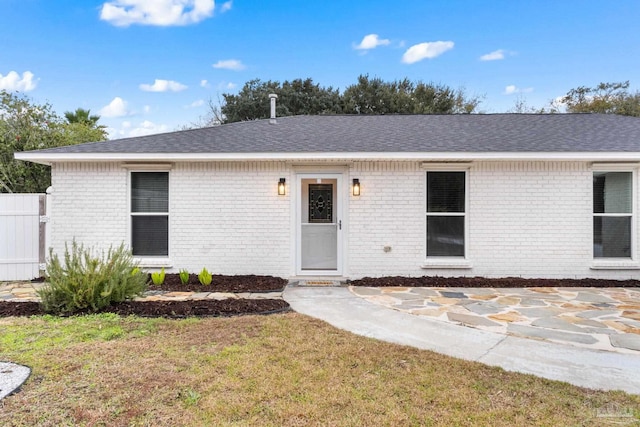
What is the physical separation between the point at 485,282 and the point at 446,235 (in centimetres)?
116

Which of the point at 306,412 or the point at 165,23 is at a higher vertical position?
the point at 165,23

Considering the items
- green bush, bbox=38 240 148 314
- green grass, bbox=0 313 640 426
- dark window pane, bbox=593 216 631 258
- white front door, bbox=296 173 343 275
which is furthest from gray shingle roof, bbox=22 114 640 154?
green grass, bbox=0 313 640 426

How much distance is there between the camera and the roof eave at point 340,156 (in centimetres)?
695

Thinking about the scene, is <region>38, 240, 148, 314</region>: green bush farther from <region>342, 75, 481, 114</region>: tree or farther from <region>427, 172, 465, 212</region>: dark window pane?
<region>342, 75, 481, 114</region>: tree

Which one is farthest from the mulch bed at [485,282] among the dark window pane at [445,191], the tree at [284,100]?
the tree at [284,100]

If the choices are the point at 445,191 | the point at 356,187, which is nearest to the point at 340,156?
the point at 356,187

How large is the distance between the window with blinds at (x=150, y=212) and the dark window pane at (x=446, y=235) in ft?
17.7

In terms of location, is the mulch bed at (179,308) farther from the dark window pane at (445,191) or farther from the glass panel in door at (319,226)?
the dark window pane at (445,191)

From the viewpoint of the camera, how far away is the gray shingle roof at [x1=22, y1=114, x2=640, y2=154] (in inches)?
284

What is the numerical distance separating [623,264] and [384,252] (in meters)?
4.70

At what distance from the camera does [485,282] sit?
701 centimetres

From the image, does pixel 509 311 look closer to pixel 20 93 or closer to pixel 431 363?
pixel 431 363

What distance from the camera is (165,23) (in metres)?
15.4

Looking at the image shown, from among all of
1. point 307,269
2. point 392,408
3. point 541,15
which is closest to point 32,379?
point 392,408
